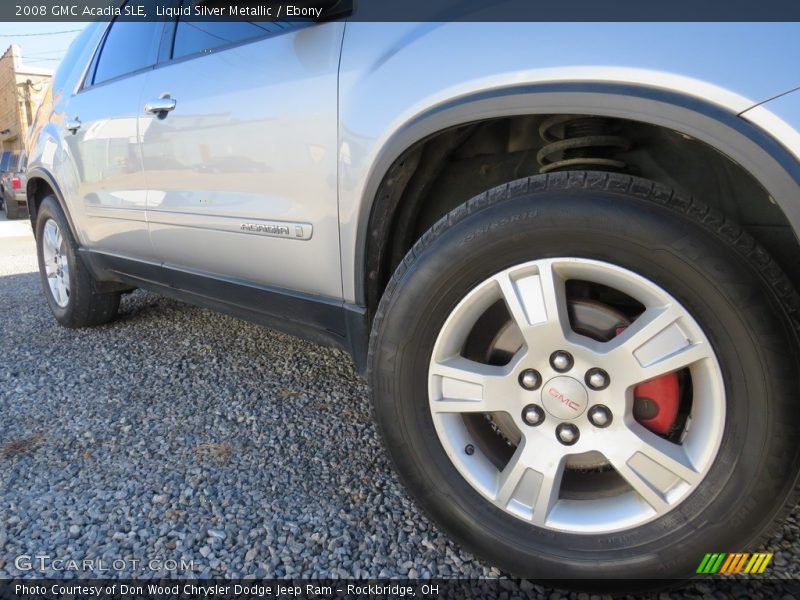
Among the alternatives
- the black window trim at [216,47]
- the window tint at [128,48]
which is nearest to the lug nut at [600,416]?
the black window trim at [216,47]

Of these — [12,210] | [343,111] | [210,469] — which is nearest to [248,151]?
[343,111]

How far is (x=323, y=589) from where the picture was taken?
1419 millimetres

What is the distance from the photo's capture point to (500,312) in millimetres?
1522

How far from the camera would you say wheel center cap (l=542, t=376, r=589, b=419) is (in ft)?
4.34

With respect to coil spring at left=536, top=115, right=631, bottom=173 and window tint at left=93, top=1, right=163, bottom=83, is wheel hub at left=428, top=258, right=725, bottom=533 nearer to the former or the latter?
coil spring at left=536, top=115, right=631, bottom=173

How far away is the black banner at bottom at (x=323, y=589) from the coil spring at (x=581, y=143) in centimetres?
106

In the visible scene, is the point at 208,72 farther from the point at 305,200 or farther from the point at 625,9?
the point at 625,9

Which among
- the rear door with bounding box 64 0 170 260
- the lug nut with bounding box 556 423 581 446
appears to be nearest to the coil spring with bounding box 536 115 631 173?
the lug nut with bounding box 556 423 581 446

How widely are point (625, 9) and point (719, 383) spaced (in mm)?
816

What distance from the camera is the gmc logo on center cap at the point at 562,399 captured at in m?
1.33

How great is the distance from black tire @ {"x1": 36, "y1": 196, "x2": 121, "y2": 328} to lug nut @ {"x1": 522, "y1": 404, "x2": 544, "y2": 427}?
309 cm

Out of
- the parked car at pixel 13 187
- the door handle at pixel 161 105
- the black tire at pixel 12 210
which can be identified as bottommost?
the black tire at pixel 12 210

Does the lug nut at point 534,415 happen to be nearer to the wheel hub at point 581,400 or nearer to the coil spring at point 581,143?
the wheel hub at point 581,400

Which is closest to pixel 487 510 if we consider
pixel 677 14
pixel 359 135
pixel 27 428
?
pixel 359 135
